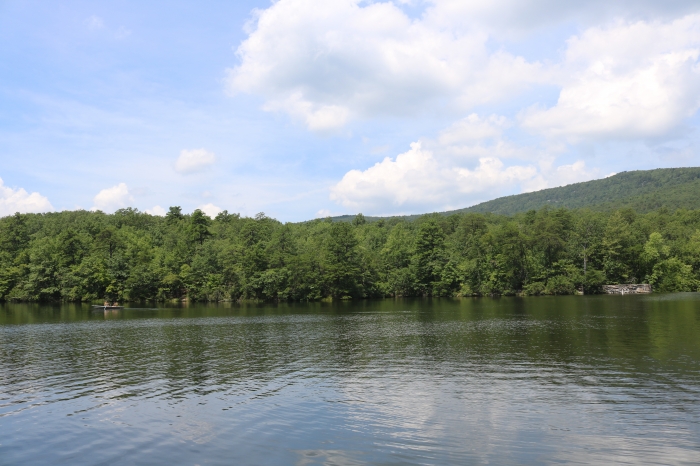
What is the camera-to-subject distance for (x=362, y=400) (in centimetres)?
1872

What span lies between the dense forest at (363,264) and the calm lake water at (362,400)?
66241 mm

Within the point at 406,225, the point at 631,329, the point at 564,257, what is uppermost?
the point at 406,225

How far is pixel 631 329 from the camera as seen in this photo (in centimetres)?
3688

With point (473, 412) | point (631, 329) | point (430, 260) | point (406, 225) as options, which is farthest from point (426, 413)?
point (406, 225)

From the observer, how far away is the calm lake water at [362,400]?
44.2 feet

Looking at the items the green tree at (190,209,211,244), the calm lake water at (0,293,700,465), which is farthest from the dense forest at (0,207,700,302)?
the calm lake water at (0,293,700,465)

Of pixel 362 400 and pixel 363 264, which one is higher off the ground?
pixel 363 264

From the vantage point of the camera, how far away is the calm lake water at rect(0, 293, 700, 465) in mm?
13484

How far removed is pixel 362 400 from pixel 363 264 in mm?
90320

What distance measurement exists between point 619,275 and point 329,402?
103 metres

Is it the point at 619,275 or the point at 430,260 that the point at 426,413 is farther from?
the point at 619,275

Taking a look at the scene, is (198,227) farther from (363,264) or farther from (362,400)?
(362,400)

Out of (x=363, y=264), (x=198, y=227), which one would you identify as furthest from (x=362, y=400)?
(x=198, y=227)

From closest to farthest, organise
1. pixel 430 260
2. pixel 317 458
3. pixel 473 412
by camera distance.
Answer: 1. pixel 317 458
2. pixel 473 412
3. pixel 430 260
